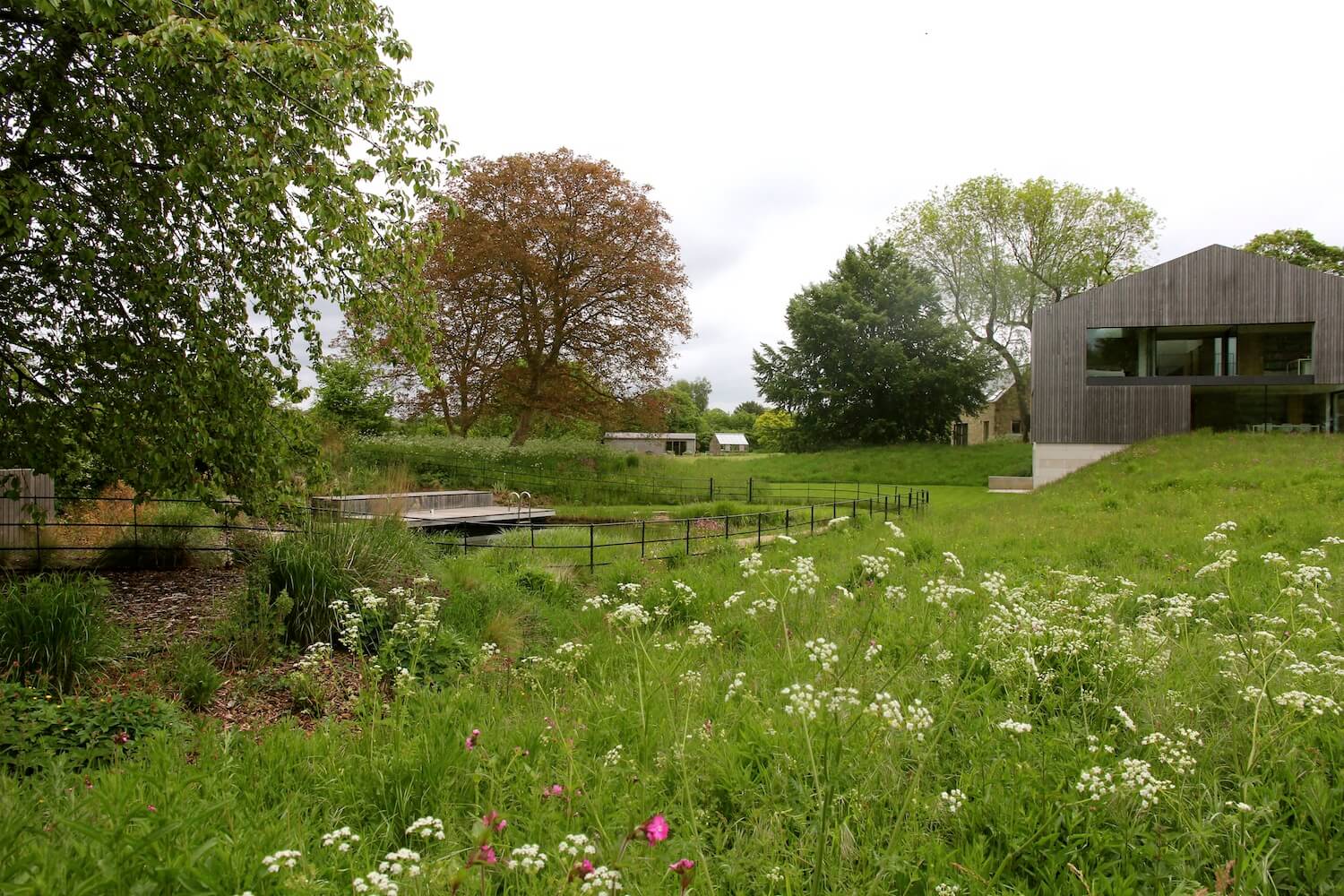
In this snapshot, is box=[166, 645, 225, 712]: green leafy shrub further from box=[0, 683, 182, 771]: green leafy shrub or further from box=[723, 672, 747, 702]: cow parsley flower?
box=[723, 672, 747, 702]: cow parsley flower

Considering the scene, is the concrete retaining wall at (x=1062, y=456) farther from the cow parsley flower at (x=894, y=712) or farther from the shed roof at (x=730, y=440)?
the shed roof at (x=730, y=440)

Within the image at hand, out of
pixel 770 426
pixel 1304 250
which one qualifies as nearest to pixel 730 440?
pixel 770 426

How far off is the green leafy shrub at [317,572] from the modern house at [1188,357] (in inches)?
992

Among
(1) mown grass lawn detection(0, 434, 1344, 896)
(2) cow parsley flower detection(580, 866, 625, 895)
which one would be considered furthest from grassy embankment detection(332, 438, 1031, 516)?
(2) cow parsley flower detection(580, 866, 625, 895)

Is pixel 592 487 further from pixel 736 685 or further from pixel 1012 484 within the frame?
pixel 736 685

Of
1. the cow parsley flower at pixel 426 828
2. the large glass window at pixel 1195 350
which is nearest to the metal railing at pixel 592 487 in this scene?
the large glass window at pixel 1195 350

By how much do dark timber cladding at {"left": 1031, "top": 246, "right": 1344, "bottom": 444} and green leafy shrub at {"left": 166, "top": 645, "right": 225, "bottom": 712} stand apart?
88.7 feet

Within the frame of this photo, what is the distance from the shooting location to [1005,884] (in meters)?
2.53

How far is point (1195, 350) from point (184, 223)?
3155 centimetres

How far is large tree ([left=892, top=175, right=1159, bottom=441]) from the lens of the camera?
3972cm

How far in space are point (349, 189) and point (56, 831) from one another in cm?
473

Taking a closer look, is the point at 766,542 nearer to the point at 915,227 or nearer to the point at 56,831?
the point at 56,831

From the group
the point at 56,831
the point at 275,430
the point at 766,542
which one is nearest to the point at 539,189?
the point at 766,542

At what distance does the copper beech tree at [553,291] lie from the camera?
2562 cm
